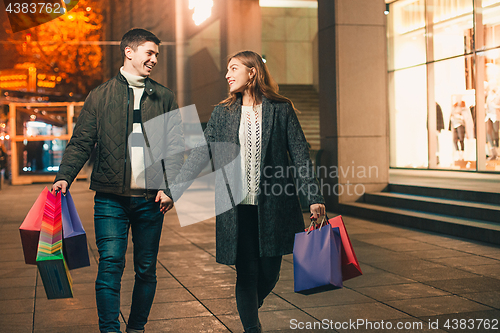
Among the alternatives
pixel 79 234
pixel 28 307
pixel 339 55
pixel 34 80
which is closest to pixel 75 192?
pixel 34 80

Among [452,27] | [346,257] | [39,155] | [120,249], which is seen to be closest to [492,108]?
[452,27]

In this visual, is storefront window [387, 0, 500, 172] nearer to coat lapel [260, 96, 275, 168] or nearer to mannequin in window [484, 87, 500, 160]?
mannequin in window [484, 87, 500, 160]

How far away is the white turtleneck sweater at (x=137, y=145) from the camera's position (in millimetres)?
3365

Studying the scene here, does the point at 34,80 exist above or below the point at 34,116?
above

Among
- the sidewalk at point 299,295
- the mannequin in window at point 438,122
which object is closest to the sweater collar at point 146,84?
the sidewalk at point 299,295

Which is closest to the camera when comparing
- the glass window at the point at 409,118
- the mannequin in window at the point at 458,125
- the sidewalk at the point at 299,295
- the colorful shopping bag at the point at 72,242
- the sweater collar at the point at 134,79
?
the colorful shopping bag at the point at 72,242

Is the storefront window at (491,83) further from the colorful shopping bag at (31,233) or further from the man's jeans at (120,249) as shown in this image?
the colorful shopping bag at (31,233)

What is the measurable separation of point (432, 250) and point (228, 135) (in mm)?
4294

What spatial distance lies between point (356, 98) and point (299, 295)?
6.85 m

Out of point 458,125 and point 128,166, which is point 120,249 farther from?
point 458,125

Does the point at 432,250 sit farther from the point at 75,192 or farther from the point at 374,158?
the point at 75,192

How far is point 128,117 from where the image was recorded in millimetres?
3406

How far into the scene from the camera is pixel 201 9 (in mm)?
16750

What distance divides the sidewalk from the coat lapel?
1.33 meters
